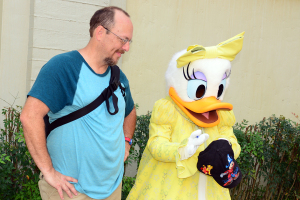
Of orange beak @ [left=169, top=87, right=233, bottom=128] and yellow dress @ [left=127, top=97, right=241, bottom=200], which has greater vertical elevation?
orange beak @ [left=169, top=87, right=233, bottom=128]

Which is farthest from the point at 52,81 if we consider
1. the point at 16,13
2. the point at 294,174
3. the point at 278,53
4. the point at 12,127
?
the point at 278,53

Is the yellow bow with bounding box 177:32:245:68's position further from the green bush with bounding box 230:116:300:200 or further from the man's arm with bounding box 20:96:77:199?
the green bush with bounding box 230:116:300:200

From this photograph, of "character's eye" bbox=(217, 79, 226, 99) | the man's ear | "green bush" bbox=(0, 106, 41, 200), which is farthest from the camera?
"green bush" bbox=(0, 106, 41, 200)

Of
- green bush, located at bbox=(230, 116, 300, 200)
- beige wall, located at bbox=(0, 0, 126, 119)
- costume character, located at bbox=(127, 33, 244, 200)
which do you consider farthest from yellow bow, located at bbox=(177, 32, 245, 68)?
beige wall, located at bbox=(0, 0, 126, 119)

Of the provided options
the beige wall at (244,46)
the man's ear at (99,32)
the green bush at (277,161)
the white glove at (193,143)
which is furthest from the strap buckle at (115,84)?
the beige wall at (244,46)

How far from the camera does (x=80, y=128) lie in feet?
6.46

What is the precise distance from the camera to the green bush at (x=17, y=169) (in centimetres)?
361

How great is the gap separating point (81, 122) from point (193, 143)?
0.70 meters

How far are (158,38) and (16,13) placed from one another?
2.02 meters

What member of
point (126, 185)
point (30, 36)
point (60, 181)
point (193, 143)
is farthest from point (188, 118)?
point (30, 36)

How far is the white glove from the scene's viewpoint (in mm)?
2094

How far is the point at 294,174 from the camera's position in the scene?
184 inches

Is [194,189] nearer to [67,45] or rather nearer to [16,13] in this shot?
[67,45]

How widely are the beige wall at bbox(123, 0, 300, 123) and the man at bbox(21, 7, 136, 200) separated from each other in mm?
2826
